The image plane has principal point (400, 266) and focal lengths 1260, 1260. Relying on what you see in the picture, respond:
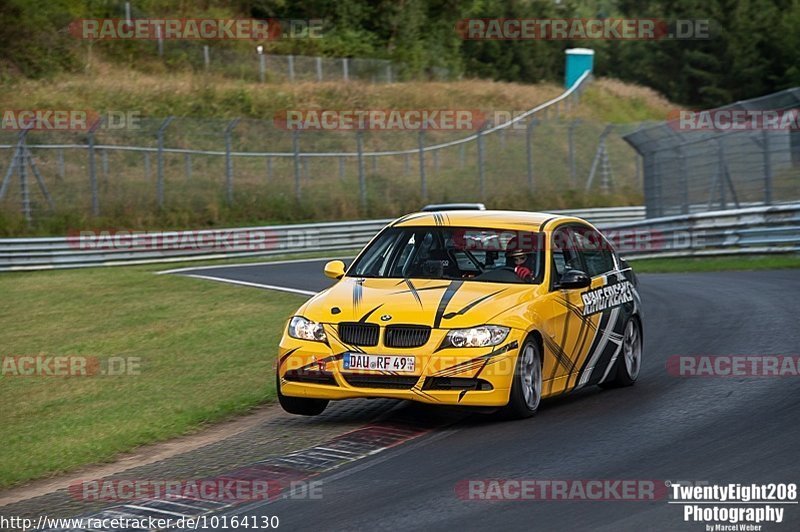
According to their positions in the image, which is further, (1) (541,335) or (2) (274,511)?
(1) (541,335)

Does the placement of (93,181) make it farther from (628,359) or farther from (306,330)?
(306,330)

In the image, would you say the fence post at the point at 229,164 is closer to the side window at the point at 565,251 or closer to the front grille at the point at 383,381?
the side window at the point at 565,251

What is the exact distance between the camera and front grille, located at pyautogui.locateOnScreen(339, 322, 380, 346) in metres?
9.01

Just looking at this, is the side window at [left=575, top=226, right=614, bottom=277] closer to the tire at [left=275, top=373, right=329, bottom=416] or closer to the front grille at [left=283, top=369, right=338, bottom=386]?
the tire at [left=275, top=373, right=329, bottom=416]

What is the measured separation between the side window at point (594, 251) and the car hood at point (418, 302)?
1.35 meters

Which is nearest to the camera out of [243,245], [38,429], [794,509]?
[794,509]

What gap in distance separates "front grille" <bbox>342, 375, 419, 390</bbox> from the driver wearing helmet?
1517 millimetres

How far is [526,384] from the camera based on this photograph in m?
9.27

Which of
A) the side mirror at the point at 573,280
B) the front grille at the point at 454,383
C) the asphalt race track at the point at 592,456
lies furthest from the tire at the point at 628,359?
the front grille at the point at 454,383

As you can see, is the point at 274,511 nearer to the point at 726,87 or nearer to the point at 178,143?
the point at 178,143

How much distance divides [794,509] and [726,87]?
7602cm

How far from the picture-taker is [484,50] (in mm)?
81812

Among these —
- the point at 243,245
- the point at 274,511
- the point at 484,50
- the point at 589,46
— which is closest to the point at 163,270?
the point at 243,245

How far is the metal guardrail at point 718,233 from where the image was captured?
954 inches
